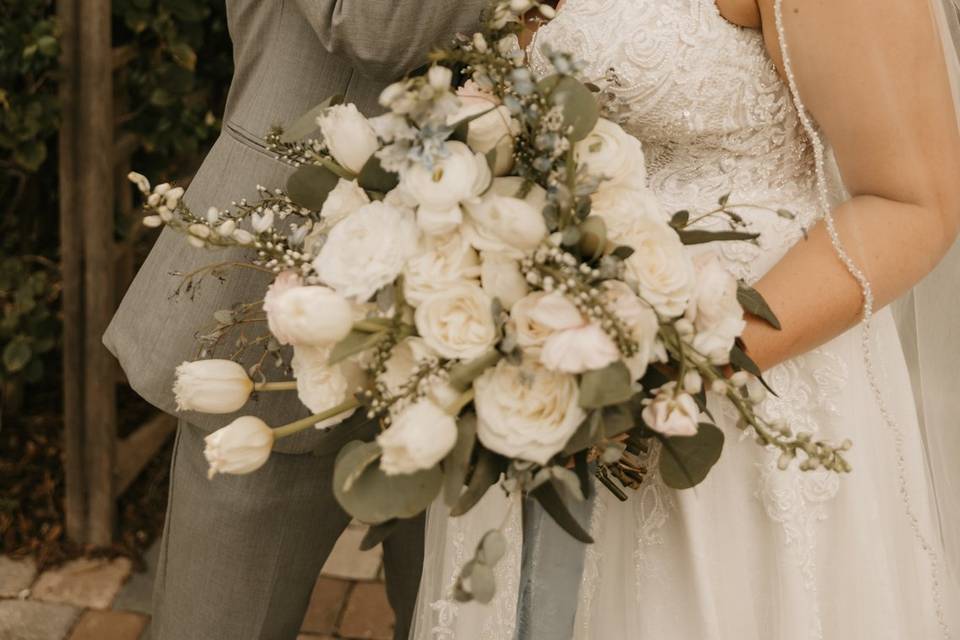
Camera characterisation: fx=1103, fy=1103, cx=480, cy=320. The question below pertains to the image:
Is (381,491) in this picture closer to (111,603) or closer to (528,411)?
(528,411)

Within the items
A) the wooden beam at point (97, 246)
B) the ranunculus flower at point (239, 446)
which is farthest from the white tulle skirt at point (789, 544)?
the wooden beam at point (97, 246)

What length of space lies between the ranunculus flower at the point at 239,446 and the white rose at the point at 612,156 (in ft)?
1.44

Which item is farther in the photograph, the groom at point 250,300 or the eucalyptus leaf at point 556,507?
the groom at point 250,300

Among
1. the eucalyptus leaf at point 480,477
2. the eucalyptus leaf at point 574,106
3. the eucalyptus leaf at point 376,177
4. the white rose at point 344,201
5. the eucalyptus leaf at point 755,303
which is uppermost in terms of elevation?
the eucalyptus leaf at point 574,106

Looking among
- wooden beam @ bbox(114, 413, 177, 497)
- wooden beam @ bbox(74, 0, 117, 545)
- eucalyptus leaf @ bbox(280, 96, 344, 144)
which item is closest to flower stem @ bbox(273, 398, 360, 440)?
eucalyptus leaf @ bbox(280, 96, 344, 144)

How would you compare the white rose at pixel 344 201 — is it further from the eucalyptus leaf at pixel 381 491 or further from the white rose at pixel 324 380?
the eucalyptus leaf at pixel 381 491

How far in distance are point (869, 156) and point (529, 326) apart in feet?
1.92

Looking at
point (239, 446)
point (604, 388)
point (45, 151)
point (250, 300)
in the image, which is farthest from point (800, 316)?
point (45, 151)

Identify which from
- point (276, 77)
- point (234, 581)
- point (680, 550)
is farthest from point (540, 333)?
point (234, 581)

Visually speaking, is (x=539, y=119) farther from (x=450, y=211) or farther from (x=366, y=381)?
(x=366, y=381)

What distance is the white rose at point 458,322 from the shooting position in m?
1.07

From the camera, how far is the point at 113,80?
3.03 meters

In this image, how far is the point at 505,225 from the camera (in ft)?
3.52

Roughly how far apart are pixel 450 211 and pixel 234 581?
1.10 m
